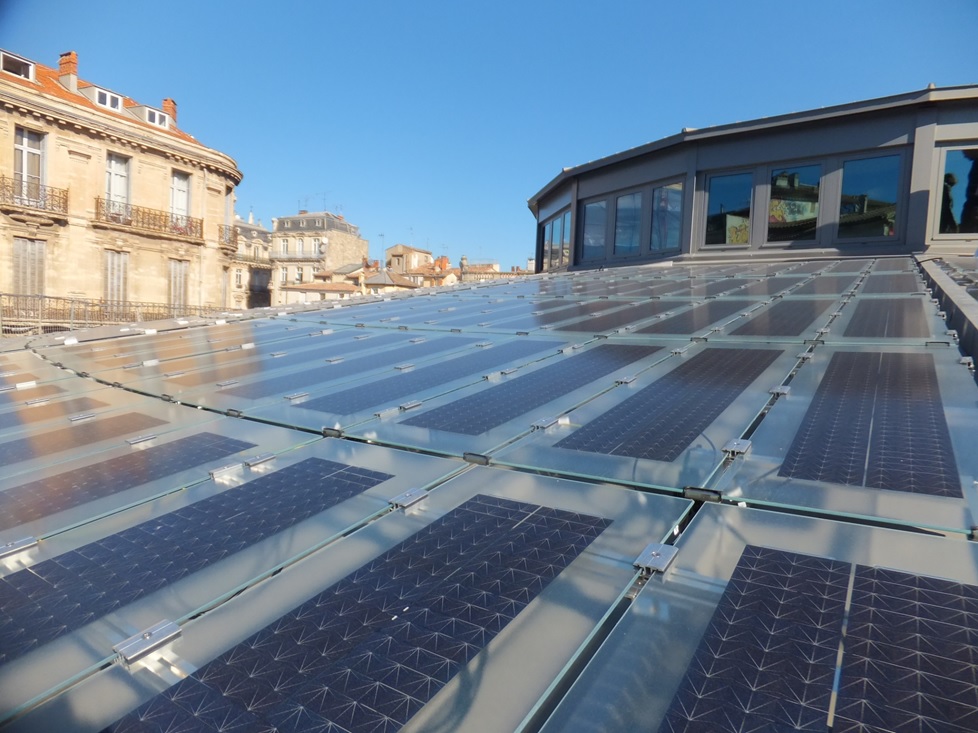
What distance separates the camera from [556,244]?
25.9 metres

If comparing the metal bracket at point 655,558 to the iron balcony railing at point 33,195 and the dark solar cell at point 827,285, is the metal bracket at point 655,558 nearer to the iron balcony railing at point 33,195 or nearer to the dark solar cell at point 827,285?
the dark solar cell at point 827,285

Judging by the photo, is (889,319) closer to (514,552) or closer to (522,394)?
(522,394)

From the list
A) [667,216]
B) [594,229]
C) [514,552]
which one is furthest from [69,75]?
[514,552]

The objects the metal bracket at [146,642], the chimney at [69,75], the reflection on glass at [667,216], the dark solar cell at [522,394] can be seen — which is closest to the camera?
the metal bracket at [146,642]

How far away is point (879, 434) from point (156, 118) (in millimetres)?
40058

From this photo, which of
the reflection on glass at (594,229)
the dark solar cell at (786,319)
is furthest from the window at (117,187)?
the dark solar cell at (786,319)

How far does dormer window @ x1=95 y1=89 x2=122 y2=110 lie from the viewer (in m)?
31.0

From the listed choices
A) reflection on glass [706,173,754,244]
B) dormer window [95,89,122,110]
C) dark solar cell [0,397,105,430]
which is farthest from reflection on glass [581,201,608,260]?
dormer window [95,89,122,110]

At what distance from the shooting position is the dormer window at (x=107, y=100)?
102ft

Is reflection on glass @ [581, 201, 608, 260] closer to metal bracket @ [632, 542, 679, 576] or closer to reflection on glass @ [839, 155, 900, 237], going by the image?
reflection on glass @ [839, 155, 900, 237]

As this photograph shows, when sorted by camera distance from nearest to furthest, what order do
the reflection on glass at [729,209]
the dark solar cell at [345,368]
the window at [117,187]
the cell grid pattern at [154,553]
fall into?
the cell grid pattern at [154,553], the dark solar cell at [345,368], the reflection on glass at [729,209], the window at [117,187]

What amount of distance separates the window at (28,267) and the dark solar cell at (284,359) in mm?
24833

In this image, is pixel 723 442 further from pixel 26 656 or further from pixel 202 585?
pixel 26 656

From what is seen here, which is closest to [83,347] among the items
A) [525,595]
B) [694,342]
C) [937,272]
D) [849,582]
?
[694,342]
